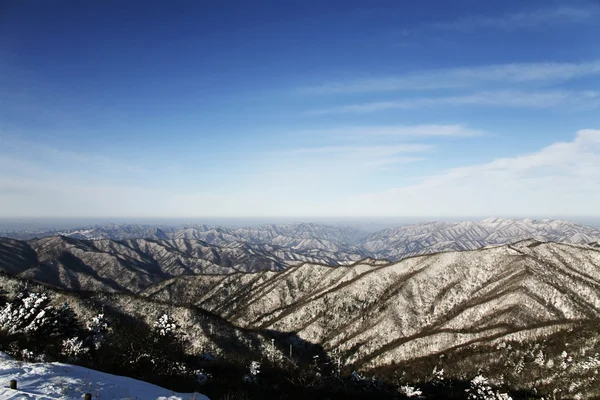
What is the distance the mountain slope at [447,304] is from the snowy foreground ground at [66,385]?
128 metres

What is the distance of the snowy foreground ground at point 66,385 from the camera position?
12.8m

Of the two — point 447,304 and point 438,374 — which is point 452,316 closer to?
point 447,304

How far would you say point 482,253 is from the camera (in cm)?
16938

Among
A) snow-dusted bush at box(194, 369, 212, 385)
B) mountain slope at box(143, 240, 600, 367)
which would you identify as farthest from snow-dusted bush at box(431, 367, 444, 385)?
snow-dusted bush at box(194, 369, 212, 385)

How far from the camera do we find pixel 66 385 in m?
14.0

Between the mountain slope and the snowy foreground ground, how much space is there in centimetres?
12761

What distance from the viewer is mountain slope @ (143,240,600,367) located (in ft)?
414

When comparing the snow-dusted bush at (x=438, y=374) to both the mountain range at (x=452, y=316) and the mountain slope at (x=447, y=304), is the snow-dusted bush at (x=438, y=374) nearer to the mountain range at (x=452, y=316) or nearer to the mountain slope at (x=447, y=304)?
the mountain range at (x=452, y=316)

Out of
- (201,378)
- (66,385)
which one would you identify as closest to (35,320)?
(201,378)

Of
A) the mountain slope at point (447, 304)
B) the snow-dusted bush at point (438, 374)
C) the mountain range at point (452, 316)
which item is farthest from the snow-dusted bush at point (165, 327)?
the mountain slope at point (447, 304)

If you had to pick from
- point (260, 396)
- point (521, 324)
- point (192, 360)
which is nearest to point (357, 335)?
point (521, 324)

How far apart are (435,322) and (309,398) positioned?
137 m

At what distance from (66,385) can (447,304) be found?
6257 inches

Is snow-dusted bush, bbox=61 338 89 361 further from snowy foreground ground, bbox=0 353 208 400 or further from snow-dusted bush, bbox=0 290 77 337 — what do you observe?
snowy foreground ground, bbox=0 353 208 400
